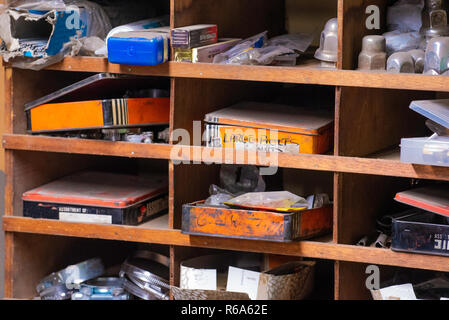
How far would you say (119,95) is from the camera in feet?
7.72

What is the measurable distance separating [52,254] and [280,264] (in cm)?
77

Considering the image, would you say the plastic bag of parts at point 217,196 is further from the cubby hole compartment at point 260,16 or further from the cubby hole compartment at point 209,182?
the cubby hole compartment at point 260,16

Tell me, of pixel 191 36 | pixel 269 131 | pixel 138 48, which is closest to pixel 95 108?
pixel 138 48

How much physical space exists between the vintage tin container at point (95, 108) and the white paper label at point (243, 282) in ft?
1.59

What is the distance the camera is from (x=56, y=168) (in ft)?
8.10

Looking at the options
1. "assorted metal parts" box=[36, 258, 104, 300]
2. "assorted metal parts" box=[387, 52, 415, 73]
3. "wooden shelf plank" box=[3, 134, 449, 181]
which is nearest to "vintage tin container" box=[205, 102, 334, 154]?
"wooden shelf plank" box=[3, 134, 449, 181]

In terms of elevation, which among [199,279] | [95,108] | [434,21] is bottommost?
[199,279]

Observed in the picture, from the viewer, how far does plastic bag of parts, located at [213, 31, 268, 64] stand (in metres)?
2.09

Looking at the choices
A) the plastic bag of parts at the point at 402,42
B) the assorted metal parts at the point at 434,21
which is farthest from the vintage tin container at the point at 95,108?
the assorted metal parts at the point at 434,21

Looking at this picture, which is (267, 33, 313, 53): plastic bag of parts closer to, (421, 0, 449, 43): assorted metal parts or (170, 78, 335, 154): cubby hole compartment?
(170, 78, 335, 154): cubby hole compartment

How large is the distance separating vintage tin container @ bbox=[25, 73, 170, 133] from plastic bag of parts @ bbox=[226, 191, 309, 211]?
34cm

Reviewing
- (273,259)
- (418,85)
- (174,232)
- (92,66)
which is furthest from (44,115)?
(418,85)

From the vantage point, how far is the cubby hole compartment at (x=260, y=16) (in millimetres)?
2143

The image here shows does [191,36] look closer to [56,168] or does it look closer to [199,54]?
[199,54]
